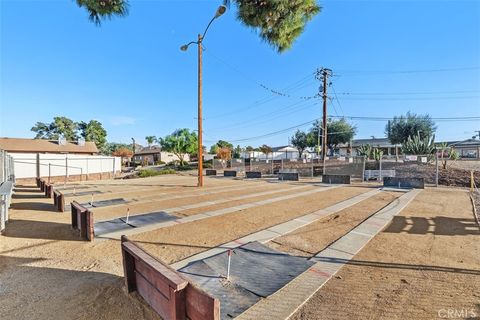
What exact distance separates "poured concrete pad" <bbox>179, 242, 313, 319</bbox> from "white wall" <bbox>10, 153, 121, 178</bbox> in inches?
776

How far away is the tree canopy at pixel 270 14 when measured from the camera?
420 centimetres

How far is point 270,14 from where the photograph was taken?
4230mm

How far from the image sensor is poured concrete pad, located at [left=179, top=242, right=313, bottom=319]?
2.86 meters

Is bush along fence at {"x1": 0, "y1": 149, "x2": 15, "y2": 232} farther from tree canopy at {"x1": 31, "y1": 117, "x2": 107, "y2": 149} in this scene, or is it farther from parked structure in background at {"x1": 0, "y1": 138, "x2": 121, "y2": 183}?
tree canopy at {"x1": 31, "y1": 117, "x2": 107, "y2": 149}

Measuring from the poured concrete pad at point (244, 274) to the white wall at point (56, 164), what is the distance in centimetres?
1971

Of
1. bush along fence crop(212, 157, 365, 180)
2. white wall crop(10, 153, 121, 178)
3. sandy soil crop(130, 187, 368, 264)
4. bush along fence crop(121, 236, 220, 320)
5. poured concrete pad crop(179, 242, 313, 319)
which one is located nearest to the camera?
bush along fence crop(121, 236, 220, 320)

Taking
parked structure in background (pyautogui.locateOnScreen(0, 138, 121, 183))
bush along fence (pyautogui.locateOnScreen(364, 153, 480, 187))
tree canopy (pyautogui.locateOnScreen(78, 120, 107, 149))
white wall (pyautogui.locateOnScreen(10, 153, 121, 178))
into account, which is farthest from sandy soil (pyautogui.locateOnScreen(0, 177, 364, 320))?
tree canopy (pyautogui.locateOnScreen(78, 120, 107, 149))

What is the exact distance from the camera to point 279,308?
269cm

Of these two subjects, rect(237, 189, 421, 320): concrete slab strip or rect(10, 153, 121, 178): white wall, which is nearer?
rect(237, 189, 421, 320): concrete slab strip

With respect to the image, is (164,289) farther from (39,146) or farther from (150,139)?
(150,139)

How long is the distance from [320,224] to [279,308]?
3725 mm

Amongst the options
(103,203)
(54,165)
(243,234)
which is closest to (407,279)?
(243,234)

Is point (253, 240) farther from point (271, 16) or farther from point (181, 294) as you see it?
point (271, 16)

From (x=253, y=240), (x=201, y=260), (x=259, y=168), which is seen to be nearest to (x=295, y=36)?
(x=253, y=240)
